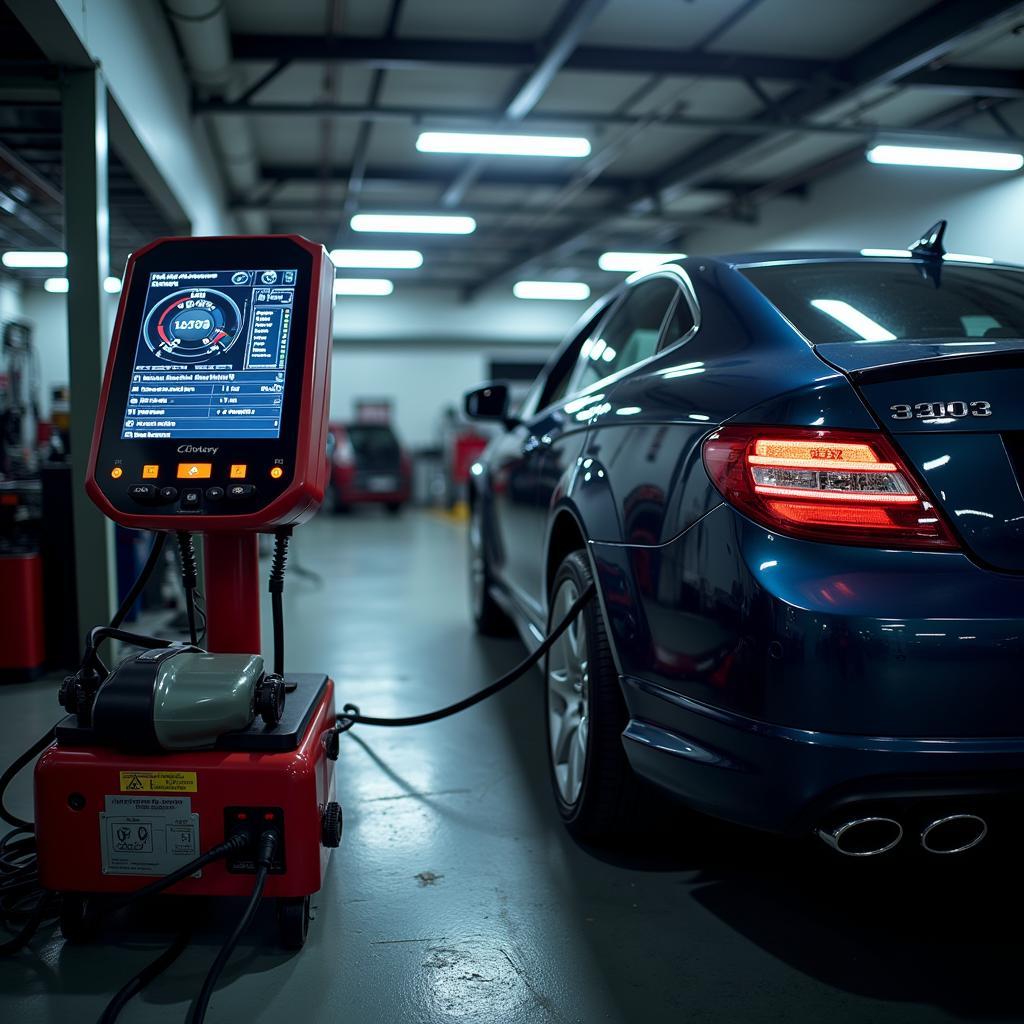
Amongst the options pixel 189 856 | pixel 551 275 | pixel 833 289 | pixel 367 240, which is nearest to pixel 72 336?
pixel 189 856

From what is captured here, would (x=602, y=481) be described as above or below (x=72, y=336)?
below

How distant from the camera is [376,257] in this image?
12.5 metres

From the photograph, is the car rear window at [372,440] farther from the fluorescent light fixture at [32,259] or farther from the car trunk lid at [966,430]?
the car trunk lid at [966,430]

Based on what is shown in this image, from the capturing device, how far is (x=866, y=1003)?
142 centimetres

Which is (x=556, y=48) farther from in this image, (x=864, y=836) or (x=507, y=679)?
(x=864, y=836)

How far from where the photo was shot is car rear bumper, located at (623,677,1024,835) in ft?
4.20

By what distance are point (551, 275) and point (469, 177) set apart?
21.0ft

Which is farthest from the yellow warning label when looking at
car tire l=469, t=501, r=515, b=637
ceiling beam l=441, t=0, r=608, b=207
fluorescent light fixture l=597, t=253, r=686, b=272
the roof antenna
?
fluorescent light fixture l=597, t=253, r=686, b=272

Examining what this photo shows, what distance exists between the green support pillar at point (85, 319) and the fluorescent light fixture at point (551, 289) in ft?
42.0

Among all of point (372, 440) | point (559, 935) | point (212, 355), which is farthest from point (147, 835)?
point (372, 440)

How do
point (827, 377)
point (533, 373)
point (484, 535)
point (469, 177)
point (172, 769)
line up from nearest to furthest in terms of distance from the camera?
point (827, 377), point (172, 769), point (484, 535), point (469, 177), point (533, 373)

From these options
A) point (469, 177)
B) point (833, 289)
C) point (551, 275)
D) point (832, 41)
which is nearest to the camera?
point (833, 289)

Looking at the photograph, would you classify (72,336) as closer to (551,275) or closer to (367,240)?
(367,240)

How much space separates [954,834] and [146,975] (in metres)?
1.30
